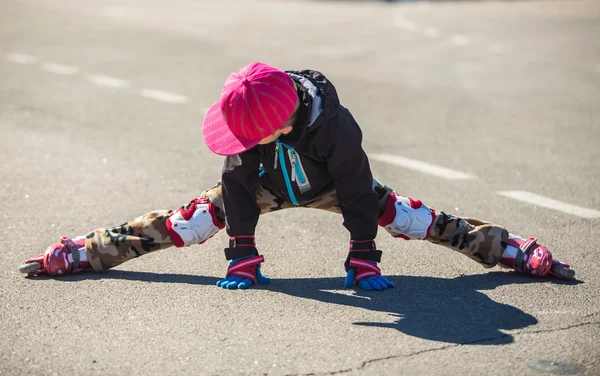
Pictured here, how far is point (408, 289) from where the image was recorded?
475 cm

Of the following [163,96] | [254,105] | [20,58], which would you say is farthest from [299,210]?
[20,58]

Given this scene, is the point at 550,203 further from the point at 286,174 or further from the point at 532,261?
the point at 286,174

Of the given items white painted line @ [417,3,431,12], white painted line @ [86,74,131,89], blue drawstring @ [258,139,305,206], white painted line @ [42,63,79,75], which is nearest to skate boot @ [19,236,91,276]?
blue drawstring @ [258,139,305,206]

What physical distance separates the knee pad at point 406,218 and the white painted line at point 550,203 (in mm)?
1643

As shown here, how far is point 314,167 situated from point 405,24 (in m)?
11.6

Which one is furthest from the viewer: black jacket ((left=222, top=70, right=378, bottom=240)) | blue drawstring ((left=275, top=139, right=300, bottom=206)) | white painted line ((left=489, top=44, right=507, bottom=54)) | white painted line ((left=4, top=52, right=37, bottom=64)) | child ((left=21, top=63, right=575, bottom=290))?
white painted line ((left=489, top=44, right=507, bottom=54))

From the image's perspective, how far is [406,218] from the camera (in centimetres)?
488

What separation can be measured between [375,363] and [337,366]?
157mm

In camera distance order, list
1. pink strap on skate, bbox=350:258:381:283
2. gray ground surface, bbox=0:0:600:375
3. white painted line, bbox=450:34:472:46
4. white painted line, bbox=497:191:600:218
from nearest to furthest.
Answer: gray ground surface, bbox=0:0:600:375 < pink strap on skate, bbox=350:258:381:283 < white painted line, bbox=497:191:600:218 < white painted line, bbox=450:34:472:46

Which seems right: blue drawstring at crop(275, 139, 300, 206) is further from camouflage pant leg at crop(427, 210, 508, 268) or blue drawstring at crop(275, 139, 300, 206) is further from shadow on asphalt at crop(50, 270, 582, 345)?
camouflage pant leg at crop(427, 210, 508, 268)

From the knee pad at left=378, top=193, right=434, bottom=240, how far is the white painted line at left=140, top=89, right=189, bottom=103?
4.90 m

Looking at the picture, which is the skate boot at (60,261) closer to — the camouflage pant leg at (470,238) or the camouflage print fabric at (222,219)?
the camouflage print fabric at (222,219)

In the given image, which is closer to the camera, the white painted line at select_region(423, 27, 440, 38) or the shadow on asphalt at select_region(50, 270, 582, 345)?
the shadow on asphalt at select_region(50, 270, 582, 345)

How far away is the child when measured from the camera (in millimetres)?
4328
